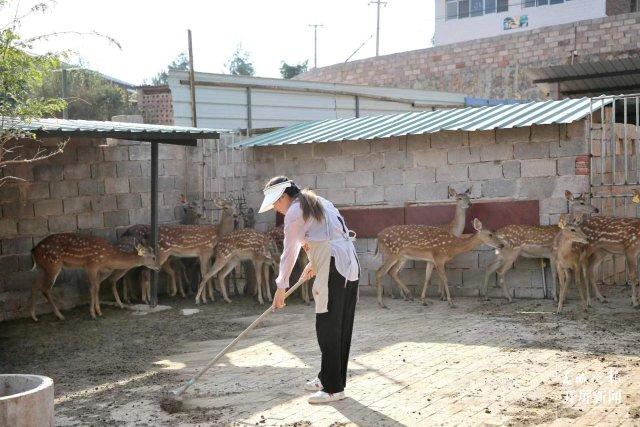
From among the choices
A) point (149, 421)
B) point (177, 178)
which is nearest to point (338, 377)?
point (149, 421)

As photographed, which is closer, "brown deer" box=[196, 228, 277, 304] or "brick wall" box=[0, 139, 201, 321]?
"brick wall" box=[0, 139, 201, 321]

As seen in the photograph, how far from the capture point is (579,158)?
34.3 feet

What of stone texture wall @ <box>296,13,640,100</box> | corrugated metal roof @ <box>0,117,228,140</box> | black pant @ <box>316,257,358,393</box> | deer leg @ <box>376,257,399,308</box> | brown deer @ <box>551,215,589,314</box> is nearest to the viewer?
black pant @ <box>316,257,358,393</box>

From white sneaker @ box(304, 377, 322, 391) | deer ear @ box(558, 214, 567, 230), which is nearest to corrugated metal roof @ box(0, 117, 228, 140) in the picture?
white sneaker @ box(304, 377, 322, 391)

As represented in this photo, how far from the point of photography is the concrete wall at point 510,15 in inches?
1129

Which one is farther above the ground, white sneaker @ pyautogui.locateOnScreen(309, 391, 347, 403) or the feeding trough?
the feeding trough

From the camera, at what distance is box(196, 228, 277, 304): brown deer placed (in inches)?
471

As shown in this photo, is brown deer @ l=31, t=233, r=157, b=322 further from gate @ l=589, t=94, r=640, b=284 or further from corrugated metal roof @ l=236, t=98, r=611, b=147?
gate @ l=589, t=94, r=640, b=284

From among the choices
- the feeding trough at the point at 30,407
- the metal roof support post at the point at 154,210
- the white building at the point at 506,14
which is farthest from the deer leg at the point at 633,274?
the white building at the point at 506,14

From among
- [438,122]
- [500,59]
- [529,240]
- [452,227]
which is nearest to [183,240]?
[452,227]

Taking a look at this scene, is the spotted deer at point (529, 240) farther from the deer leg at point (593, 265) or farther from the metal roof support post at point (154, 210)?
the metal roof support post at point (154, 210)

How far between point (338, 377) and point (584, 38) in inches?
699

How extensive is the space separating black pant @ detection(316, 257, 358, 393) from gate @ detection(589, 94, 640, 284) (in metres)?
5.22

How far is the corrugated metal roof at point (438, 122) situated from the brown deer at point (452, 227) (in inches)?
35.8
